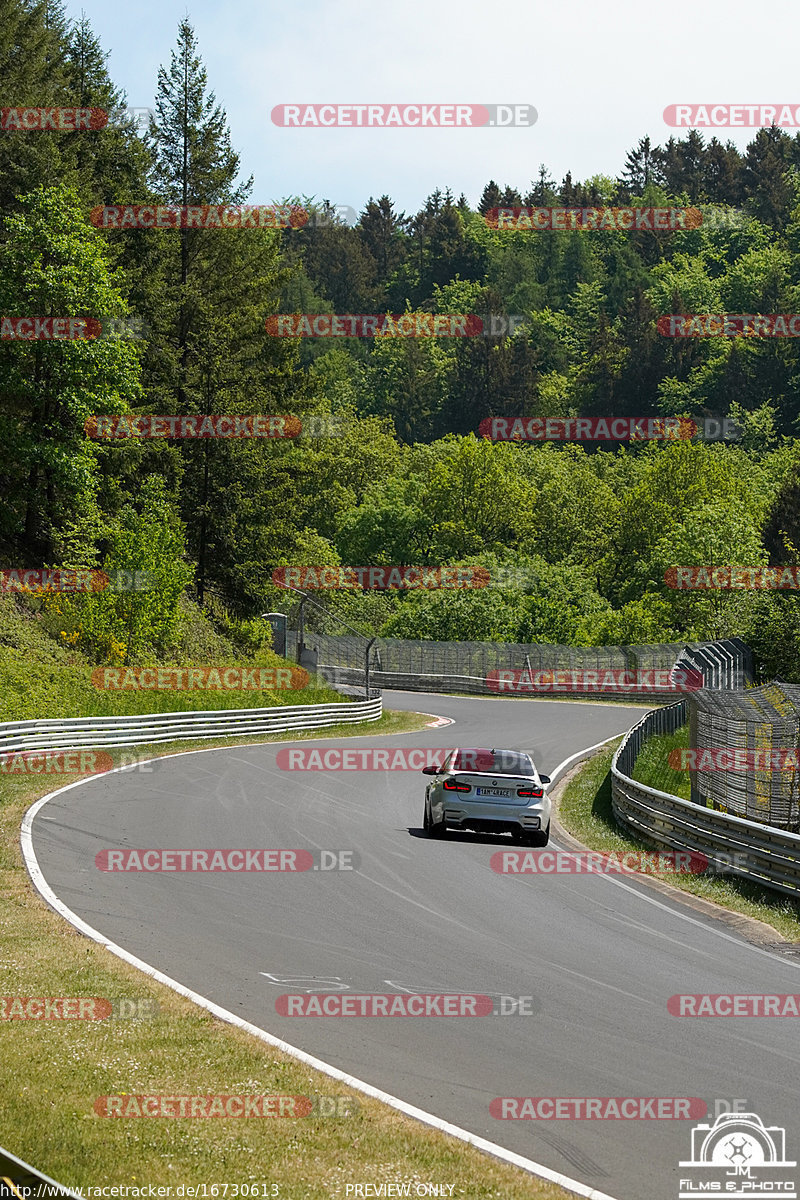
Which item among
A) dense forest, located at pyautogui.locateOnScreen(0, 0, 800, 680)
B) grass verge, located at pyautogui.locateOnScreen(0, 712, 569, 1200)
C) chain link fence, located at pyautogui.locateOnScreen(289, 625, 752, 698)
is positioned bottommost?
chain link fence, located at pyautogui.locateOnScreen(289, 625, 752, 698)

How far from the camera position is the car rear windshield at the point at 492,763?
1886cm

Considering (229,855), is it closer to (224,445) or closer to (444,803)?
(444,803)

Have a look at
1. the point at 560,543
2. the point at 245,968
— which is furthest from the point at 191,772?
the point at 560,543

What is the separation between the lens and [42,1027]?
8.28 metres

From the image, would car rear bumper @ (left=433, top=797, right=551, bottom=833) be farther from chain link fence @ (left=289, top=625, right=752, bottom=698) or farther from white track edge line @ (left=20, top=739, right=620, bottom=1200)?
chain link fence @ (left=289, top=625, right=752, bottom=698)

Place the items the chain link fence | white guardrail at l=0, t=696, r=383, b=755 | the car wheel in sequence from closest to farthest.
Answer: the car wheel, white guardrail at l=0, t=696, r=383, b=755, the chain link fence

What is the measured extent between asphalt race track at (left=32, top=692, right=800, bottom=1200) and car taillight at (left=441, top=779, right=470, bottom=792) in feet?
2.56

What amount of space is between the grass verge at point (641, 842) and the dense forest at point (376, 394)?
56.7 ft

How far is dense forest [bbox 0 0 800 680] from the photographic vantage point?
41.8 meters

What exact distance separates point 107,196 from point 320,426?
4834cm

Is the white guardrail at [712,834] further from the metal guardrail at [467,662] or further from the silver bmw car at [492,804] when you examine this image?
the metal guardrail at [467,662]

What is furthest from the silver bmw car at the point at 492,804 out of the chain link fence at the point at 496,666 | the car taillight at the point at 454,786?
the chain link fence at the point at 496,666

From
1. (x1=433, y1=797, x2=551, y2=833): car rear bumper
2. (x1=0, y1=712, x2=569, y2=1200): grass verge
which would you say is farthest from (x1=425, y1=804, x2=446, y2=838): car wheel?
(x1=0, y1=712, x2=569, y2=1200): grass verge

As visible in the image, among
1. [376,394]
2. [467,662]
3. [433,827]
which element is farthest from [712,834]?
[376,394]
